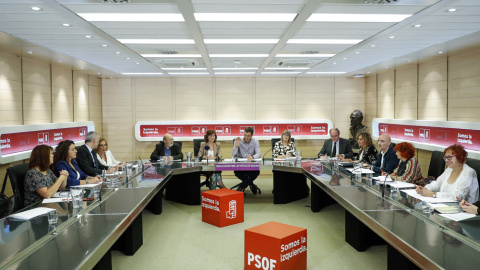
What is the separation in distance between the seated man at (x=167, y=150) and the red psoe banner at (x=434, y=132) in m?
4.31

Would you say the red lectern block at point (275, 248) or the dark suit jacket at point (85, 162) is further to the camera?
the dark suit jacket at point (85, 162)

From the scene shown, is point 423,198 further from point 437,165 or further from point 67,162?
point 67,162

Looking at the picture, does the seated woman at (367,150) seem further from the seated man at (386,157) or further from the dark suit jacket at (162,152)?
the dark suit jacket at (162,152)

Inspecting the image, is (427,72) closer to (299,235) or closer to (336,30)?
(336,30)

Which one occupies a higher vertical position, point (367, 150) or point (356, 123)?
point (356, 123)

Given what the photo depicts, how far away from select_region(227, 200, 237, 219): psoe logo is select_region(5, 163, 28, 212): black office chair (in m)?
2.32

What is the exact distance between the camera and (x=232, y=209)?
15.9 feet

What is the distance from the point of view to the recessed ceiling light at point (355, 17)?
3.67 meters

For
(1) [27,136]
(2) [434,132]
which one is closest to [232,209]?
(1) [27,136]

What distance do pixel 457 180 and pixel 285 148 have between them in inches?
132

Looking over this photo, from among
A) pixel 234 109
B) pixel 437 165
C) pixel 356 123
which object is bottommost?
pixel 437 165

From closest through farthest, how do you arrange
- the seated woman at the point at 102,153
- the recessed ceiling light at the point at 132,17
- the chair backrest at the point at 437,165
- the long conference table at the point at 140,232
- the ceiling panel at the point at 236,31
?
the long conference table at the point at 140,232
the ceiling panel at the point at 236,31
the recessed ceiling light at the point at 132,17
the chair backrest at the point at 437,165
the seated woman at the point at 102,153

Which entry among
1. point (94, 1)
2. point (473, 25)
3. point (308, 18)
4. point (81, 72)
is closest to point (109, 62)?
point (81, 72)

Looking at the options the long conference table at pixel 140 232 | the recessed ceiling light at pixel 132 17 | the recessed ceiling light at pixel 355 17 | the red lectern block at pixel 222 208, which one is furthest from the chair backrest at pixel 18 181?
the recessed ceiling light at pixel 355 17
